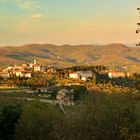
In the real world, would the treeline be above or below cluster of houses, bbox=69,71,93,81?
below

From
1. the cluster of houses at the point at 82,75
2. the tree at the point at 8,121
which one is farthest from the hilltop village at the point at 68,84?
the tree at the point at 8,121

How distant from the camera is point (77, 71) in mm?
191125

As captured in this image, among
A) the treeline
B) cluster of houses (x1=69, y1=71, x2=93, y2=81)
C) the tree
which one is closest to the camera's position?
the treeline

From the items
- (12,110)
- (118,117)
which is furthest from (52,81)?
(118,117)

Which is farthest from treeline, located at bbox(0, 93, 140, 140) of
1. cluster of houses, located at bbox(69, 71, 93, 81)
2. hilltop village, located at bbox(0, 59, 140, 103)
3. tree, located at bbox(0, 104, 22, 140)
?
cluster of houses, located at bbox(69, 71, 93, 81)

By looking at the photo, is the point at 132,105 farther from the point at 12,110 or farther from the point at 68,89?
the point at 68,89

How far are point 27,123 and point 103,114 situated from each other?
9.85 metres

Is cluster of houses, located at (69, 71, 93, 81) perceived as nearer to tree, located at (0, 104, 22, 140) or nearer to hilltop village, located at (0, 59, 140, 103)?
hilltop village, located at (0, 59, 140, 103)

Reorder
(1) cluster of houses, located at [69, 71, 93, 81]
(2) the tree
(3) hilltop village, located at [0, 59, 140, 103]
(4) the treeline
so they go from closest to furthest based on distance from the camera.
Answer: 1. (4) the treeline
2. (2) the tree
3. (3) hilltop village, located at [0, 59, 140, 103]
4. (1) cluster of houses, located at [69, 71, 93, 81]

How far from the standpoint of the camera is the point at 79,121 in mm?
35156

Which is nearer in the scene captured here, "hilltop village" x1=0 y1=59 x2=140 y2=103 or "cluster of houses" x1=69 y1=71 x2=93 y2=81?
"hilltop village" x1=0 y1=59 x2=140 y2=103

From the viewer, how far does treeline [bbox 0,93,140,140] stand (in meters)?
29.4

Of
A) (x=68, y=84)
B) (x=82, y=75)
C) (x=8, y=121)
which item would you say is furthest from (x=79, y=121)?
(x=82, y=75)

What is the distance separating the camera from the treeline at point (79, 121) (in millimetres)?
29359
